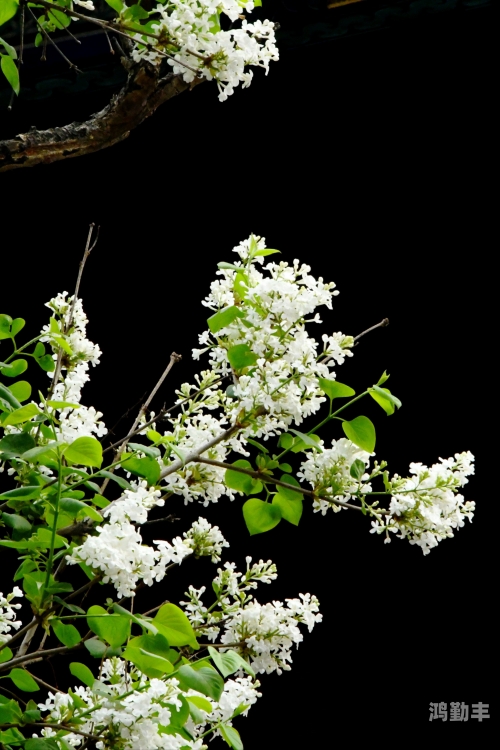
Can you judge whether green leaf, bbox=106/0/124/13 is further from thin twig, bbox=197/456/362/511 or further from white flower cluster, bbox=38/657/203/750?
white flower cluster, bbox=38/657/203/750

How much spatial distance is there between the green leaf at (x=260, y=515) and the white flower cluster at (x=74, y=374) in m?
0.24

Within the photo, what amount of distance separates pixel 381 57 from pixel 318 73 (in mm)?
233

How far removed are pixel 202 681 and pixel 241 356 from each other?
399 millimetres

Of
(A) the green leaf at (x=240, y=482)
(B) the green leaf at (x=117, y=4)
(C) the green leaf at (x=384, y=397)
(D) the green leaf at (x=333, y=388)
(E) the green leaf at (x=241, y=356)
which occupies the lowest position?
(A) the green leaf at (x=240, y=482)

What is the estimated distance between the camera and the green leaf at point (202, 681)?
1013 mm

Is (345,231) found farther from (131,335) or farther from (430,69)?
(131,335)

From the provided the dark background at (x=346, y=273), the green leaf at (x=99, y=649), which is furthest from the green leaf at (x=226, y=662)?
the dark background at (x=346, y=273)

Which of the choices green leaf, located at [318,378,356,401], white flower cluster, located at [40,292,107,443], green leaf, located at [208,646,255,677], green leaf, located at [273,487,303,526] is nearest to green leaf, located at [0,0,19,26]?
white flower cluster, located at [40,292,107,443]

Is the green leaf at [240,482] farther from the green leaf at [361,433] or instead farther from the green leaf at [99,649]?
the green leaf at [99,649]

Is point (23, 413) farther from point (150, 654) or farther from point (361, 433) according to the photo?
point (361, 433)

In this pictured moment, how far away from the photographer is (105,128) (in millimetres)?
1367

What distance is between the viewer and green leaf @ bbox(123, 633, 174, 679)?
3.27 feet

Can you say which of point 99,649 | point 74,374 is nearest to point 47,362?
point 74,374

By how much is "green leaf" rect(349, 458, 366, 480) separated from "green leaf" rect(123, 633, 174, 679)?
0.33 metres
